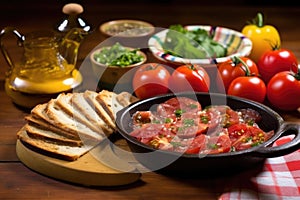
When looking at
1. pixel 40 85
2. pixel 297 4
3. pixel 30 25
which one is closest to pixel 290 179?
pixel 40 85

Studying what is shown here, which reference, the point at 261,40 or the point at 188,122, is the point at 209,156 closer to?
the point at 188,122

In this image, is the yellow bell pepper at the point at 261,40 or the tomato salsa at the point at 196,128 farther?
the yellow bell pepper at the point at 261,40

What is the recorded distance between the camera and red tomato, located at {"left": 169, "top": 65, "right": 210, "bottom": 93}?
213 cm

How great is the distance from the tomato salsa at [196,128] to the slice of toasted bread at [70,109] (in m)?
0.14

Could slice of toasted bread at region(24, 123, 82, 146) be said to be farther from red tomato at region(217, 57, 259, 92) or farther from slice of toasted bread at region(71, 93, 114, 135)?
red tomato at region(217, 57, 259, 92)

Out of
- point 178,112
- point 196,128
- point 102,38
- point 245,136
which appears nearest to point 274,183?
point 245,136

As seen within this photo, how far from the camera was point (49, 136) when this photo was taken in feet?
5.94

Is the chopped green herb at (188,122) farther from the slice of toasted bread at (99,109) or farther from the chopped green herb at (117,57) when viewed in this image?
the chopped green herb at (117,57)

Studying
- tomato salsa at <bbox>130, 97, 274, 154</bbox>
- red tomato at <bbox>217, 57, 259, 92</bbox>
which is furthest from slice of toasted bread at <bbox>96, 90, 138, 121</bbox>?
red tomato at <bbox>217, 57, 259, 92</bbox>

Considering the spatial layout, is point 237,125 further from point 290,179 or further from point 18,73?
point 18,73

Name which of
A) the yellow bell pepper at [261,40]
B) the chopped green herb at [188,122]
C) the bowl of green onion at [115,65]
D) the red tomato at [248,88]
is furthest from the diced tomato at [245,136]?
the yellow bell pepper at [261,40]

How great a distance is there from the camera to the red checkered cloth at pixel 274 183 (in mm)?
1611

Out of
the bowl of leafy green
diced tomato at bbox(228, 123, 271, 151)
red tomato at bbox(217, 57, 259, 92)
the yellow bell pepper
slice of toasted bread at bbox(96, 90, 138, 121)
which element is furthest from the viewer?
the yellow bell pepper

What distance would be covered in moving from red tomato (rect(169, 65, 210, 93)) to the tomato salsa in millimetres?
A: 187
